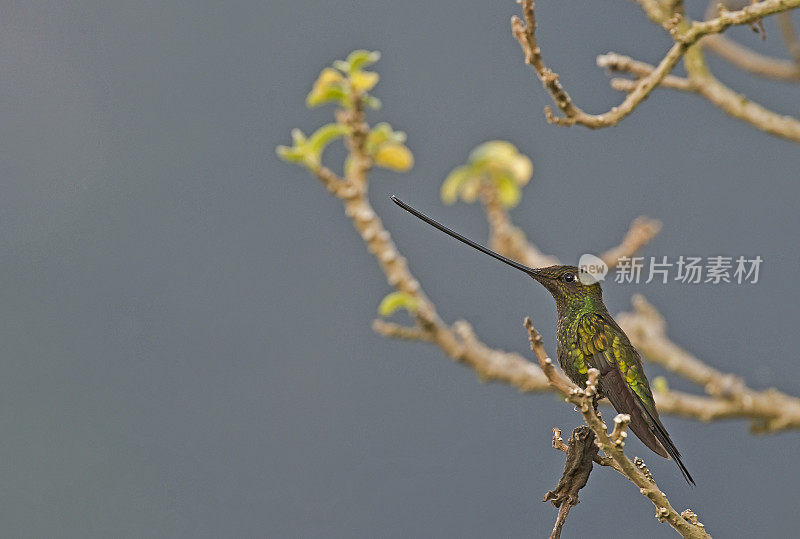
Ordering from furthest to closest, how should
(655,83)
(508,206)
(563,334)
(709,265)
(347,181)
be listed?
(508,206), (347,181), (709,265), (655,83), (563,334)

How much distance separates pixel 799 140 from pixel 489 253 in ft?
4.26

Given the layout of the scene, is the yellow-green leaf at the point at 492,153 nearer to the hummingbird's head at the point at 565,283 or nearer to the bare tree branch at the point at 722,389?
the bare tree branch at the point at 722,389

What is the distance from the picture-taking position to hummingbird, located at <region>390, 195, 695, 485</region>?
85cm

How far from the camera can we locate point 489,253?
2.43ft

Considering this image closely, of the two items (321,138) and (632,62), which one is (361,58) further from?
(632,62)

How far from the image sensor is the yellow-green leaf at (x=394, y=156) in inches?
85.2

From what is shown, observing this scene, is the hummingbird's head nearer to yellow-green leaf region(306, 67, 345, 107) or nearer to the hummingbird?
the hummingbird

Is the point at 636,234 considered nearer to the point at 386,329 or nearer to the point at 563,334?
the point at 386,329

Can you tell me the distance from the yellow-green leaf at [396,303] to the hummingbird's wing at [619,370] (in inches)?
45.2

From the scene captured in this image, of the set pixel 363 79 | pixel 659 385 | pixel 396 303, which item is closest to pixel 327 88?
pixel 363 79

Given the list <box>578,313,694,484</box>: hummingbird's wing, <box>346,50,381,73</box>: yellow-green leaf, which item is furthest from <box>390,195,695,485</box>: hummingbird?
<box>346,50,381,73</box>: yellow-green leaf

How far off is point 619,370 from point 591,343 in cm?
4

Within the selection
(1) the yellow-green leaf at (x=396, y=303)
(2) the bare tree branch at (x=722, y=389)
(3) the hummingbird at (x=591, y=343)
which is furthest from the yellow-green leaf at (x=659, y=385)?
(3) the hummingbird at (x=591, y=343)

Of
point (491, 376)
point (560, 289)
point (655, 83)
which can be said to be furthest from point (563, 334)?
point (491, 376)
